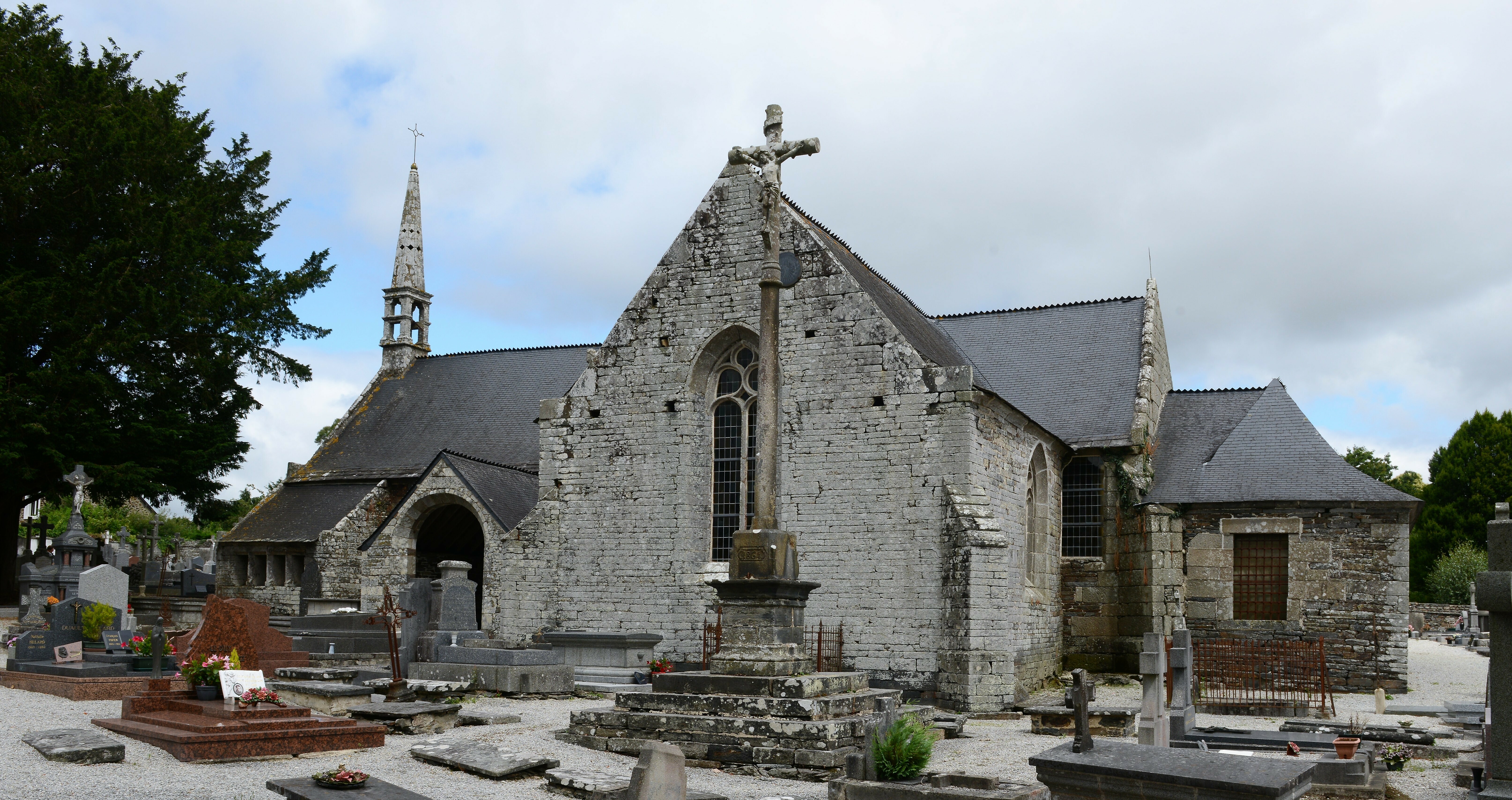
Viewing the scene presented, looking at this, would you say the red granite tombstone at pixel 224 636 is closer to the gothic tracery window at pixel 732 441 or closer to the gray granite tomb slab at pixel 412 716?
the gray granite tomb slab at pixel 412 716

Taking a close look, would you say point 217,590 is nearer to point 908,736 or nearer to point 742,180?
point 742,180

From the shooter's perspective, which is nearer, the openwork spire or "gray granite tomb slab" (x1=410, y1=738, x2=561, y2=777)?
"gray granite tomb slab" (x1=410, y1=738, x2=561, y2=777)

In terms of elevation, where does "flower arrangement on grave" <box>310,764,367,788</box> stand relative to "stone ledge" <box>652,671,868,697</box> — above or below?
below

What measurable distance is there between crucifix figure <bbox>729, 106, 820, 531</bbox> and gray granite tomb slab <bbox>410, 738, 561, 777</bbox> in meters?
3.02

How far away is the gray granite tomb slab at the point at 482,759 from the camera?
8945 millimetres

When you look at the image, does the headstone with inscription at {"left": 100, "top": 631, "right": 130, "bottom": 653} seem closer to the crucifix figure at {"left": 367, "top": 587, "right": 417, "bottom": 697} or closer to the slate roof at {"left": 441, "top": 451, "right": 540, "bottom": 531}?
the crucifix figure at {"left": 367, "top": 587, "right": 417, "bottom": 697}

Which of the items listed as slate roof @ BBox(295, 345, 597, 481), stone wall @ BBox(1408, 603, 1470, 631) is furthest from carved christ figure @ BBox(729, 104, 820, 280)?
stone wall @ BBox(1408, 603, 1470, 631)

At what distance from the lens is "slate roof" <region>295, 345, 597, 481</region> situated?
26.0 m

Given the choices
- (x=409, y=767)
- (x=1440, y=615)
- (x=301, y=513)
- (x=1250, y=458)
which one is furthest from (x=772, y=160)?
(x=1440, y=615)

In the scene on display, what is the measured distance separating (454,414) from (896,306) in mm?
Answer: 13103

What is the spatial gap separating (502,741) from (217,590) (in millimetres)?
18959

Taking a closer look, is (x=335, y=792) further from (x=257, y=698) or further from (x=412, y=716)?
(x=412, y=716)

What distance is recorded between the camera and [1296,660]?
1753cm

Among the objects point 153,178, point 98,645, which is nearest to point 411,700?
point 98,645
